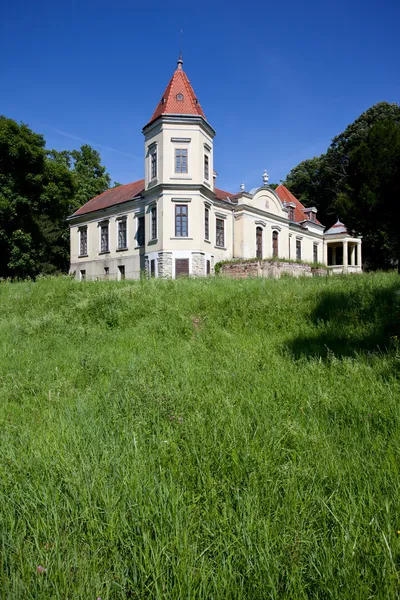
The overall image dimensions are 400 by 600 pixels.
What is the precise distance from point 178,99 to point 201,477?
2999cm

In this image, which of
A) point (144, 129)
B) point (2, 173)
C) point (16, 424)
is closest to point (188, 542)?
point (16, 424)

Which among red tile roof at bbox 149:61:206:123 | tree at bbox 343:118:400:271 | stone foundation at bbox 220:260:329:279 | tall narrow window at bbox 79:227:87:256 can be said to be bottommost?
stone foundation at bbox 220:260:329:279

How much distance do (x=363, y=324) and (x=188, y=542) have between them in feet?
21.5

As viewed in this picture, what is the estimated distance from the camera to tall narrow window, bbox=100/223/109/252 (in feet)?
110

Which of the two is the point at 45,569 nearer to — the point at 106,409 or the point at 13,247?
the point at 106,409

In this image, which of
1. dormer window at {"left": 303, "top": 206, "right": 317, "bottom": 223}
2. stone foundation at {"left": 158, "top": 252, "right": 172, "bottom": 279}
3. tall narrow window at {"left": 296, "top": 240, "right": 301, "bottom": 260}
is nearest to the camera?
stone foundation at {"left": 158, "top": 252, "right": 172, "bottom": 279}

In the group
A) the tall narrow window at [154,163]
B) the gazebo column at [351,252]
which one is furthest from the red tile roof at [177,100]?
the gazebo column at [351,252]

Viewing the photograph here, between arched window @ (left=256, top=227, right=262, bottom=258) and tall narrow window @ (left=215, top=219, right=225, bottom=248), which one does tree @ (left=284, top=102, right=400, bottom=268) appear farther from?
tall narrow window @ (left=215, top=219, right=225, bottom=248)

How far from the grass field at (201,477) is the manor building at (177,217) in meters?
19.1

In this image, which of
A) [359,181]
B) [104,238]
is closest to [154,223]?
[104,238]

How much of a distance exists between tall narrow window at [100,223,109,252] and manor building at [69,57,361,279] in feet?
0.30

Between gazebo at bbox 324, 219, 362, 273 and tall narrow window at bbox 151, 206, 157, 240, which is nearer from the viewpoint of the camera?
tall narrow window at bbox 151, 206, 157, 240

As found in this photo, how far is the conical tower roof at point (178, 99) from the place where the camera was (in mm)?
27188

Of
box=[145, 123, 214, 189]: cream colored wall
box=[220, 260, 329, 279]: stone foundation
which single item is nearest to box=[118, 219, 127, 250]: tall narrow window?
box=[145, 123, 214, 189]: cream colored wall
